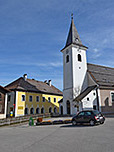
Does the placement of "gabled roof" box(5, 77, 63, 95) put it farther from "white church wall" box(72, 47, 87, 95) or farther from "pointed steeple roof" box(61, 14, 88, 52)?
"pointed steeple roof" box(61, 14, 88, 52)

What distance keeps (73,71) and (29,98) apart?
16.1 metres

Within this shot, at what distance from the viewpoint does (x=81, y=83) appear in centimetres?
3394

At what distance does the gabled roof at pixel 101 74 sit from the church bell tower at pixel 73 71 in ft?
8.33

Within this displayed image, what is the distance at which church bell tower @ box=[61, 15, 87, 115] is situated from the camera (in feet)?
107

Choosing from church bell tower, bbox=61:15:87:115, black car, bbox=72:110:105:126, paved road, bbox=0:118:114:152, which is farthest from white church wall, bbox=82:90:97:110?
paved road, bbox=0:118:114:152

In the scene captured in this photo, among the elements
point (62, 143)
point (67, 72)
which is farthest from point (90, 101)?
point (62, 143)

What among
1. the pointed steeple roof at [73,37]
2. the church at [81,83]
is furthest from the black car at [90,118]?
the pointed steeple roof at [73,37]

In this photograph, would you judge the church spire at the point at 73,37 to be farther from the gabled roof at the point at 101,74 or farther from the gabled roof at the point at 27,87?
the gabled roof at the point at 27,87

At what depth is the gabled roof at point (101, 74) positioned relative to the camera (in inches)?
1327

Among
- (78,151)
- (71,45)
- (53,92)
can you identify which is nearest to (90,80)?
(71,45)

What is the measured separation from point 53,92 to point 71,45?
19893 millimetres

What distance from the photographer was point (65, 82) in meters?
35.0

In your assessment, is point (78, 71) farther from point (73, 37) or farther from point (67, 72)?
point (73, 37)

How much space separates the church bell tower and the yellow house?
37.5 feet
